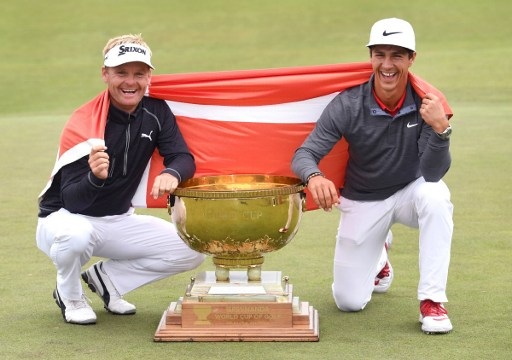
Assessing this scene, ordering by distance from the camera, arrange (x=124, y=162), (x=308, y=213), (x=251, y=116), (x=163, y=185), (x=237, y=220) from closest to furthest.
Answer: (x=237, y=220) → (x=163, y=185) → (x=124, y=162) → (x=251, y=116) → (x=308, y=213)

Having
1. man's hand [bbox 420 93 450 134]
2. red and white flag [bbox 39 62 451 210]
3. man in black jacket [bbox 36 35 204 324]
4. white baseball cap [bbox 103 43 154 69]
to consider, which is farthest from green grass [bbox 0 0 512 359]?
white baseball cap [bbox 103 43 154 69]

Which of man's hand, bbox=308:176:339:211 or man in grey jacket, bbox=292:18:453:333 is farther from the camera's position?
man in grey jacket, bbox=292:18:453:333

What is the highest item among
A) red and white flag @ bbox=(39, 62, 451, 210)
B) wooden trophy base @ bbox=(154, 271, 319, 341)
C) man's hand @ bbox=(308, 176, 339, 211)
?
red and white flag @ bbox=(39, 62, 451, 210)

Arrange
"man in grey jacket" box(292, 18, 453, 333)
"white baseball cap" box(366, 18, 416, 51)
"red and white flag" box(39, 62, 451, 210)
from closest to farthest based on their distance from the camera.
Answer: "man in grey jacket" box(292, 18, 453, 333) < "white baseball cap" box(366, 18, 416, 51) < "red and white flag" box(39, 62, 451, 210)

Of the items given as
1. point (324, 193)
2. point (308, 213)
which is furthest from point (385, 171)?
point (308, 213)

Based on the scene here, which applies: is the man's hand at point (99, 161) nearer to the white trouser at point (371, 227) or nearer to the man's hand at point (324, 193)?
the man's hand at point (324, 193)

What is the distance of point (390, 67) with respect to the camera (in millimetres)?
5285

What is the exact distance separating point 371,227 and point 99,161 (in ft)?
4.70

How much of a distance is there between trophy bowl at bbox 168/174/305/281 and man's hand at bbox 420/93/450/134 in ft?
2.08

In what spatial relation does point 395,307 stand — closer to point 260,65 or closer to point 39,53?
point 260,65

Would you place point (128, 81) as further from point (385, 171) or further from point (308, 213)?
point (308, 213)

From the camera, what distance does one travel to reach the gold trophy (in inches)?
194

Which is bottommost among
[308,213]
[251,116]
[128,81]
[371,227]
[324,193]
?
[308,213]

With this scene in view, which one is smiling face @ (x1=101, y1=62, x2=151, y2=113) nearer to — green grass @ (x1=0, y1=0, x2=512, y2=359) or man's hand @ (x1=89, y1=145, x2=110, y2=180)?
man's hand @ (x1=89, y1=145, x2=110, y2=180)
